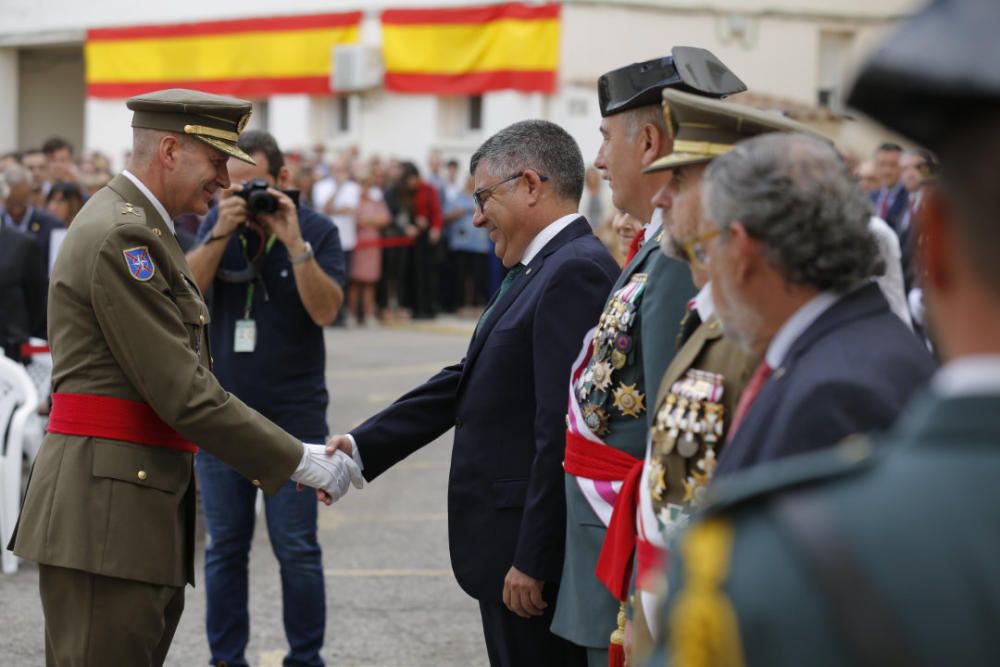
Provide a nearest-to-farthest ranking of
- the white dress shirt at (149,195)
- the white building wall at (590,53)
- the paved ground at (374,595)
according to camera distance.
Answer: the white dress shirt at (149,195) < the paved ground at (374,595) < the white building wall at (590,53)

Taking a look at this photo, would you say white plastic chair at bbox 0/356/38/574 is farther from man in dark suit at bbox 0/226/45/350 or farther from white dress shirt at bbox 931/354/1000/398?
white dress shirt at bbox 931/354/1000/398

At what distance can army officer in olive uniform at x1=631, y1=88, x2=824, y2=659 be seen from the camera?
8.75 feet

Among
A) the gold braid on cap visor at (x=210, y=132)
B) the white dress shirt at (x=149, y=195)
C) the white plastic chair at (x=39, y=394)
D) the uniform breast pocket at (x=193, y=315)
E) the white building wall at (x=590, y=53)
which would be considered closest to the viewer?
the uniform breast pocket at (x=193, y=315)

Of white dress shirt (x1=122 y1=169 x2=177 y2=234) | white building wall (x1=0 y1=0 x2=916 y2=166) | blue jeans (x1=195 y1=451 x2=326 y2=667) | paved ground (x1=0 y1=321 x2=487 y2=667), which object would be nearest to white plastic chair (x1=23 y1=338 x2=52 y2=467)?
paved ground (x1=0 y1=321 x2=487 y2=667)

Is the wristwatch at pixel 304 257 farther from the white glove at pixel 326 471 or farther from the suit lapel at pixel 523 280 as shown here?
the suit lapel at pixel 523 280

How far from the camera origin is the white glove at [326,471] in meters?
4.21

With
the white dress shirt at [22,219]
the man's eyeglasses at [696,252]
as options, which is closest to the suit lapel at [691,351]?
the man's eyeglasses at [696,252]

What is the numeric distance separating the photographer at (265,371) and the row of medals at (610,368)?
2.14m

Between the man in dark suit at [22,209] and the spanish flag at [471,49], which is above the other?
the spanish flag at [471,49]

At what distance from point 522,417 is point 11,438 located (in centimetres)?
413

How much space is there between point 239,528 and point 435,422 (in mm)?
1163

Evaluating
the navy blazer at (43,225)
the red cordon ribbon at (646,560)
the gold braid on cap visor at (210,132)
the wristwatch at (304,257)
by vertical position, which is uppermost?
the gold braid on cap visor at (210,132)

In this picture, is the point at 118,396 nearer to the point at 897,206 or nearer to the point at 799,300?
the point at 799,300

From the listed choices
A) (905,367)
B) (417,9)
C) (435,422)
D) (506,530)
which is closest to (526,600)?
(506,530)
